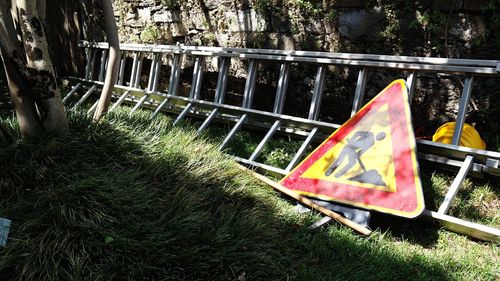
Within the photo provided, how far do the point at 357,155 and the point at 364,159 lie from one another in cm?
8

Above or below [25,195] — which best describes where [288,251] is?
below

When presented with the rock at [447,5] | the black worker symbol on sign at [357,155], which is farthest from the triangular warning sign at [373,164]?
the rock at [447,5]

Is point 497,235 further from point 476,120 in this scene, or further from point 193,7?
point 193,7

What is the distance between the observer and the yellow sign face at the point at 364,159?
127 inches

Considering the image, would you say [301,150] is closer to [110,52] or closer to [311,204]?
[311,204]

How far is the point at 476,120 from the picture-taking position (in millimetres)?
4262

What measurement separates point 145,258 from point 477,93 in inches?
142

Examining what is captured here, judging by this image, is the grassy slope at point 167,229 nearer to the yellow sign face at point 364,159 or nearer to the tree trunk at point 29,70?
the tree trunk at point 29,70

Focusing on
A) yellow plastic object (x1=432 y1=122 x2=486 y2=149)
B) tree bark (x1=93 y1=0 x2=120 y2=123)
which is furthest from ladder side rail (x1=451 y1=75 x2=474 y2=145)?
tree bark (x1=93 y1=0 x2=120 y2=123)

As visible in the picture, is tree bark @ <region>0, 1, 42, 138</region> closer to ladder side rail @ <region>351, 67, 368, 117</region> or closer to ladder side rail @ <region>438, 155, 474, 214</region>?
ladder side rail @ <region>351, 67, 368, 117</region>

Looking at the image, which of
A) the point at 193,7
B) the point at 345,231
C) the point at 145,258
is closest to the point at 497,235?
the point at 345,231

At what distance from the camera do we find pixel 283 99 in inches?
182

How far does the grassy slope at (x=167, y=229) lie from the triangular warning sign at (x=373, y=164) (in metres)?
0.25

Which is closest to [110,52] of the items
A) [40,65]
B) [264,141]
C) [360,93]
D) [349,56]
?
[40,65]
